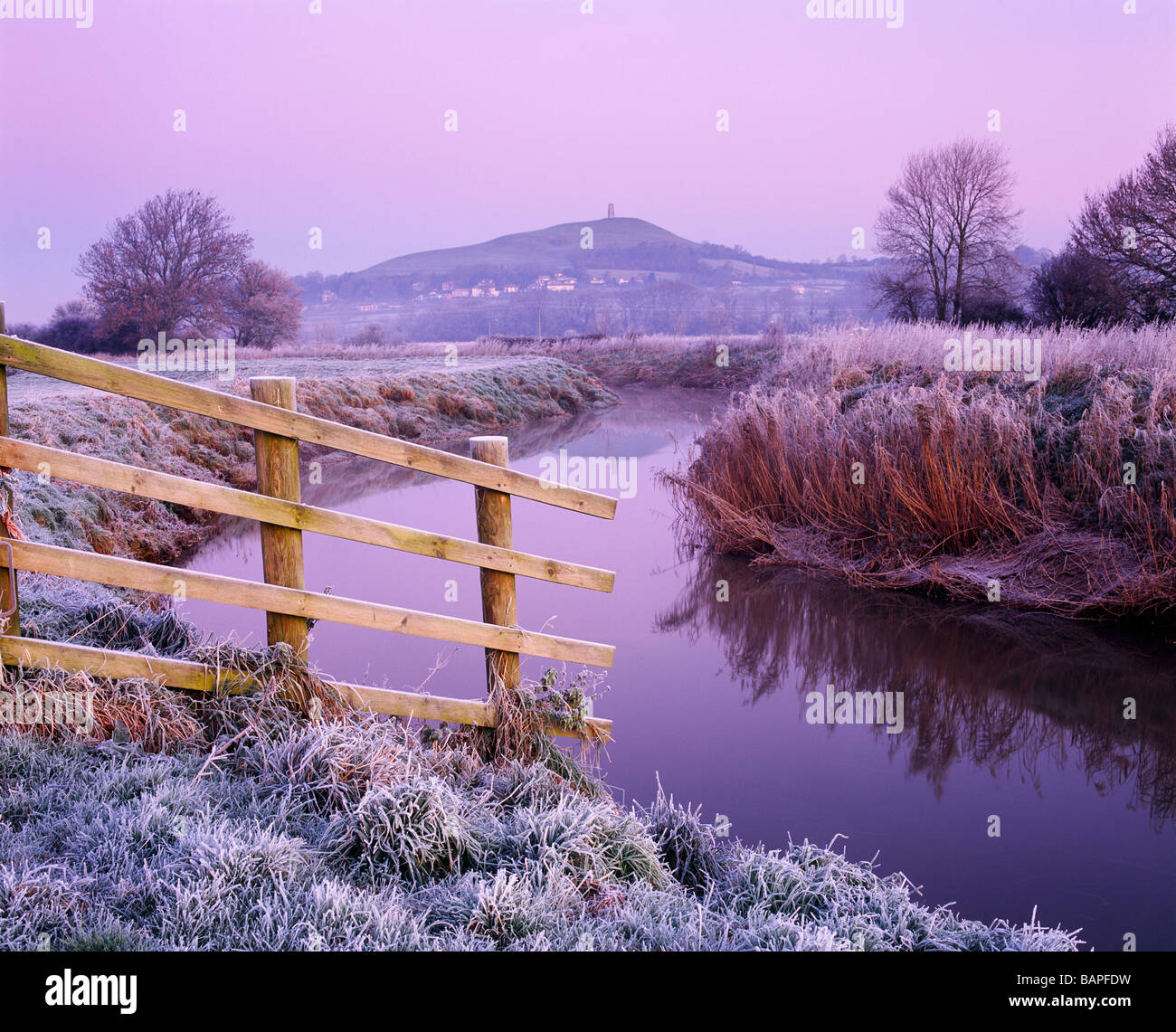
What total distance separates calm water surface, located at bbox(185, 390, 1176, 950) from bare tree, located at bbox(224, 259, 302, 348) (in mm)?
32976

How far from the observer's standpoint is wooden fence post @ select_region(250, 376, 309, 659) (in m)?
4.45

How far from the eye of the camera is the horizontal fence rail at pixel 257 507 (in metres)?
4.11

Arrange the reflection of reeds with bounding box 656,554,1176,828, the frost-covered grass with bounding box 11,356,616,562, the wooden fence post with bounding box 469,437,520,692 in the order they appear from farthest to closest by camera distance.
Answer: the frost-covered grass with bounding box 11,356,616,562 < the reflection of reeds with bounding box 656,554,1176,828 < the wooden fence post with bounding box 469,437,520,692

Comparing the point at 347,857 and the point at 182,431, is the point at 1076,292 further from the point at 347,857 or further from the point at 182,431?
the point at 347,857

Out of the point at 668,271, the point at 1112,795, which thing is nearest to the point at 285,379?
the point at 1112,795

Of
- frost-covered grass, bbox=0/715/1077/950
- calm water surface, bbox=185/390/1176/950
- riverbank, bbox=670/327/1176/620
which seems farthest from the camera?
riverbank, bbox=670/327/1176/620

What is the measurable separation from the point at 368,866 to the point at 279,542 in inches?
66.7

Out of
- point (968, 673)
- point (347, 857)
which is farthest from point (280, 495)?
point (968, 673)

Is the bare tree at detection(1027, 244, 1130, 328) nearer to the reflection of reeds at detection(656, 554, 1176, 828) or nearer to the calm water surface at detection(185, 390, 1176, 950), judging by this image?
the reflection of reeds at detection(656, 554, 1176, 828)

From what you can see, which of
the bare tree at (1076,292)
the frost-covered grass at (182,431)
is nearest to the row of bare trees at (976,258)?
the bare tree at (1076,292)

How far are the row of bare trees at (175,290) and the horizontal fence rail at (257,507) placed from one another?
3829 cm

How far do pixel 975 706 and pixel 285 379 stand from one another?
5.71m

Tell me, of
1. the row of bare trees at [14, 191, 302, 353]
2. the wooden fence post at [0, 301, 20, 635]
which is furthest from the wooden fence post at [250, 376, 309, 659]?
the row of bare trees at [14, 191, 302, 353]

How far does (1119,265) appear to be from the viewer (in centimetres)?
2733
